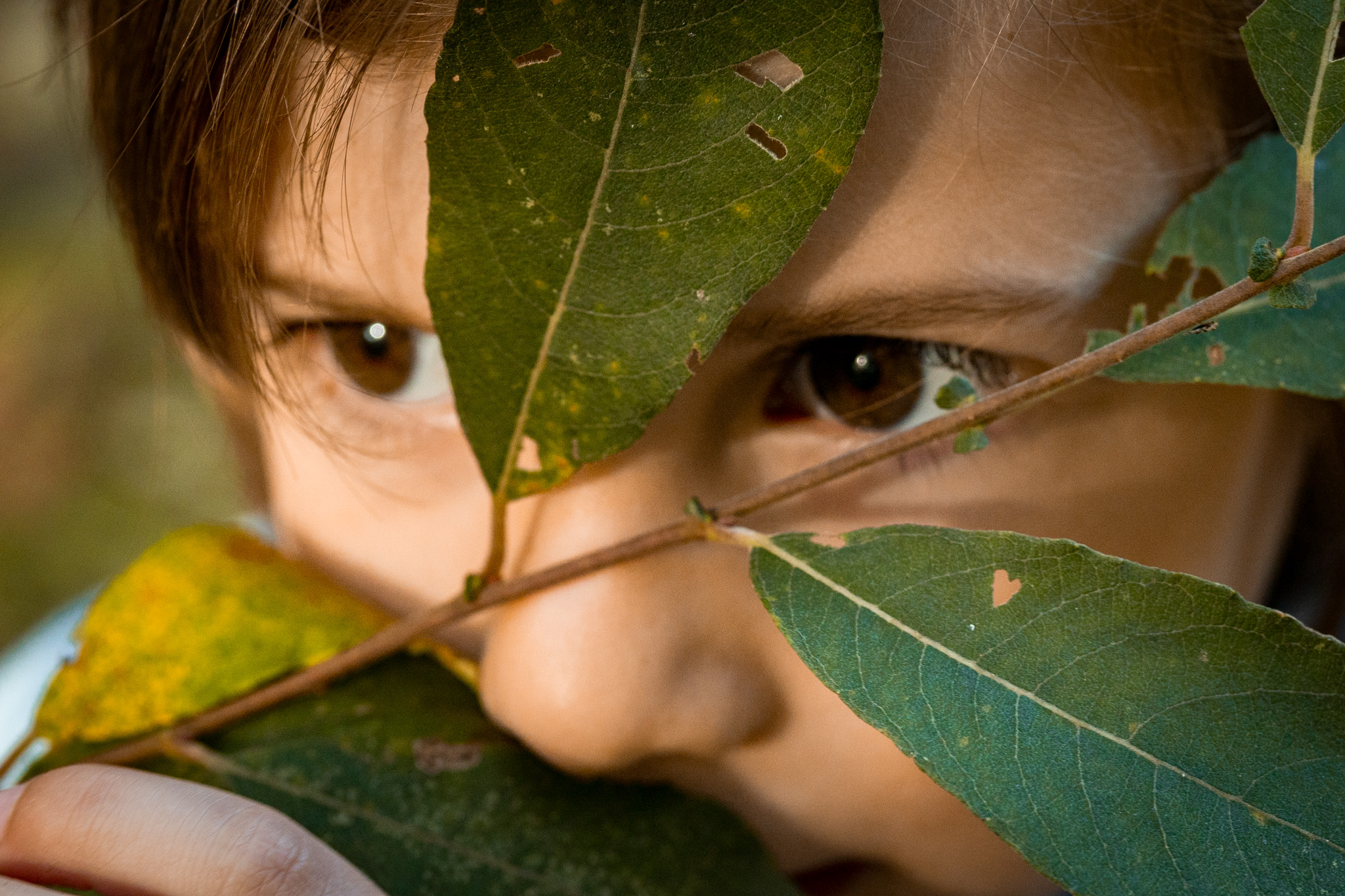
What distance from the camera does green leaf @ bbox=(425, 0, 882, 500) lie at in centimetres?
46

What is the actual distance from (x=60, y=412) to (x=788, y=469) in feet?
9.79

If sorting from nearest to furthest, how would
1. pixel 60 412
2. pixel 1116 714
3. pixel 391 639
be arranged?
pixel 1116 714 → pixel 391 639 → pixel 60 412

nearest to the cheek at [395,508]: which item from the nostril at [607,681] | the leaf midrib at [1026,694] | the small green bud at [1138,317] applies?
the nostril at [607,681]

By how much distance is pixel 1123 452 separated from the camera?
74cm

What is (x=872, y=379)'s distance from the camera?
0.71m

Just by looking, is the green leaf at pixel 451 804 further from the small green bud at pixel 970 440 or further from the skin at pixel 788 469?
the small green bud at pixel 970 440

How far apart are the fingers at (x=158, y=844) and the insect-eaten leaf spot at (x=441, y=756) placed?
0.13m

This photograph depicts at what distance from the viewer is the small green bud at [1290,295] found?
45 cm

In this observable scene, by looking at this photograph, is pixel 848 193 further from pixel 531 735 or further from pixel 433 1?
pixel 531 735

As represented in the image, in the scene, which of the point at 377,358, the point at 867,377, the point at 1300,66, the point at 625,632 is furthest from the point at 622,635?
the point at 1300,66

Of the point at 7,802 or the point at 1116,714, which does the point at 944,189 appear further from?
the point at 7,802

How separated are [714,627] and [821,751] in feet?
0.47

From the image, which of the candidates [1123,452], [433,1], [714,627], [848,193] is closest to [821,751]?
[714,627]

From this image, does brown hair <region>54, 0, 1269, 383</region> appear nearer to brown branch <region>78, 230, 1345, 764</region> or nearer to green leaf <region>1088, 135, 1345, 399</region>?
green leaf <region>1088, 135, 1345, 399</region>
